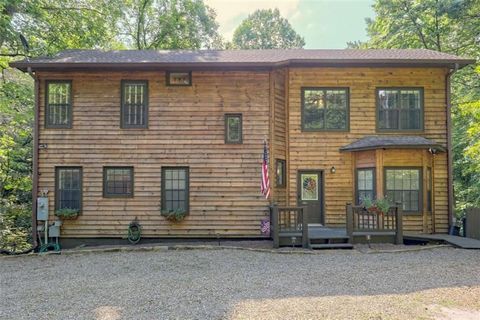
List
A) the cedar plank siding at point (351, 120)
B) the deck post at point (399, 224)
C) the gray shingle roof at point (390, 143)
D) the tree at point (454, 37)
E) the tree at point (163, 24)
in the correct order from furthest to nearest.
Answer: the tree at point (163, 24) → the tree at point (454, 37) → the cedar plank siding at point (351, 120) → the gray shingle roof at point (390, 143) → the deck post at point (399, 224)

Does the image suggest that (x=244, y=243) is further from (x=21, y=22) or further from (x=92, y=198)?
(x=21, y=22)

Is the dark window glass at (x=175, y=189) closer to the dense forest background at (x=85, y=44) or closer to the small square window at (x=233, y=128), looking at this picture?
the small square window at (x=233, y=128)

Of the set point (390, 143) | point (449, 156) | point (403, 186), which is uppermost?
point (390, 143)

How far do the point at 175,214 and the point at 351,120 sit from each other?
6.55 m

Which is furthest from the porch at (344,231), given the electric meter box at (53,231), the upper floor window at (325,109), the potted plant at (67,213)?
the electric meter box at (53,231)

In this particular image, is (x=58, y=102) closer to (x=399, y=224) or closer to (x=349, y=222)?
(x=349, y=222)

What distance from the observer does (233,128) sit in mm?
10750

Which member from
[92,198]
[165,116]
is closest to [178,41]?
[165,116]

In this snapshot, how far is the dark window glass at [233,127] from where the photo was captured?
1070 cm

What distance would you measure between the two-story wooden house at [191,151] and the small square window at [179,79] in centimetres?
3

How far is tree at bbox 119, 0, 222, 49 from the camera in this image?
73.9ft

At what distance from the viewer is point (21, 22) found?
15328 mm

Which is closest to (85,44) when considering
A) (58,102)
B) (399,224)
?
(58,102)

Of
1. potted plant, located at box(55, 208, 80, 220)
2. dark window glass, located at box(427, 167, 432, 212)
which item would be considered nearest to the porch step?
dark window glass, located at box(427, 167, 432, 212)
